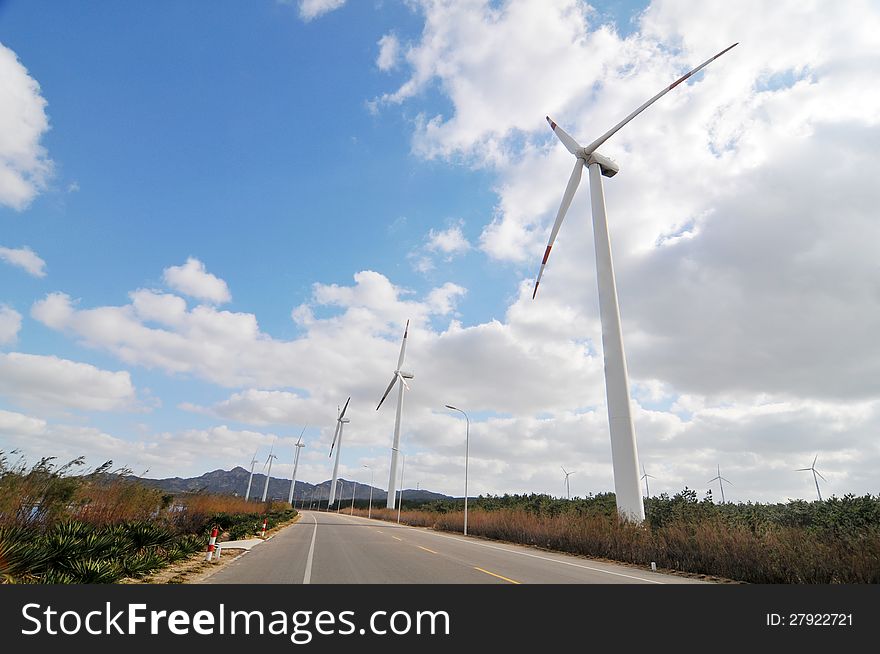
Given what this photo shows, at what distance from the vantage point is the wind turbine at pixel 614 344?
20.2 m

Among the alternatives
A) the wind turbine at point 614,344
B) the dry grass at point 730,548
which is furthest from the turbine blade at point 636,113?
the dry grass at point 730,548

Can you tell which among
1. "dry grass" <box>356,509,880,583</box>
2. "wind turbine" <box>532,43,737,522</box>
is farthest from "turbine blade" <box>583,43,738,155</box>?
"dry grass" <box>356,509,880,583</box>

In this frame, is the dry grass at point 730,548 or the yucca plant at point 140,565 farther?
the dry grass at point 730,548

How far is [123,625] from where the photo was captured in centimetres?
521

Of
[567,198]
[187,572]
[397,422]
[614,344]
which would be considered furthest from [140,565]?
[397,422]

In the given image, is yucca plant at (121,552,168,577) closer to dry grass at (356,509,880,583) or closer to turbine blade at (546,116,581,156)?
dry grass at (356,509,880,583)

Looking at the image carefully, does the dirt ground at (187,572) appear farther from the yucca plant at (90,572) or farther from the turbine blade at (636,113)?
the turbine blade at (636,113)

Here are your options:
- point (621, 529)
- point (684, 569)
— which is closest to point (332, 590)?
point (684, 569)

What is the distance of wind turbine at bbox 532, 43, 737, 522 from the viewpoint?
66.4ft

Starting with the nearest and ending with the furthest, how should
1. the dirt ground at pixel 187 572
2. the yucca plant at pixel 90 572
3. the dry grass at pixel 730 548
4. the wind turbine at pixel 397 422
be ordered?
the yucca plant at pixel 90 572 → the dirt ground at pixel 187 572 → the dry grass at pixel 730 548 → the wind turbine at pixel 397 422

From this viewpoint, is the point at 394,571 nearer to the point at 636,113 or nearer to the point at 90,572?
the point at 90,572

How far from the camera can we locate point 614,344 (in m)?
22.2

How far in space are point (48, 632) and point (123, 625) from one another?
71 centimetres

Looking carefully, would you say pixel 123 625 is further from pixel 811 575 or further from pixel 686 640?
pixel 811 575
